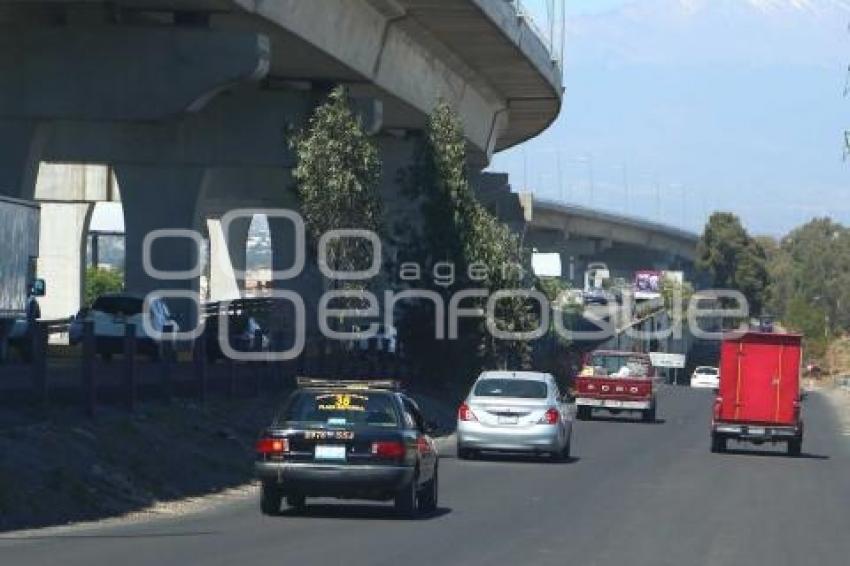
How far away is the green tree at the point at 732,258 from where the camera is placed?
171 metres

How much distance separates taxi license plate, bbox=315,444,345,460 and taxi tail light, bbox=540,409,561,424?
13.3m

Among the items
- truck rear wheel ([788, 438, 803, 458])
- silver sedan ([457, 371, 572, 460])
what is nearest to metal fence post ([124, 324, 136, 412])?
silver sedan ([457, 371, 572, 460])

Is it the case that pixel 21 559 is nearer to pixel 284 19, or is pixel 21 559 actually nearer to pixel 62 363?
pixel 62 363

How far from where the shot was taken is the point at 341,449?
2228 centimetres

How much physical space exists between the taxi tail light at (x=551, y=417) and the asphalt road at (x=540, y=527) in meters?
0.79

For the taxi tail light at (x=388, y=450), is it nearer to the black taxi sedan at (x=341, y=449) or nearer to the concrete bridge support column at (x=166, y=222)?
the black taxi sedan at (x=341, y=449)

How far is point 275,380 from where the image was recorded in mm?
41188

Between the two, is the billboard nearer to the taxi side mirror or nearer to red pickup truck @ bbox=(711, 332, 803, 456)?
red pickup truck @ bbox=(711, 332, 803, 456)

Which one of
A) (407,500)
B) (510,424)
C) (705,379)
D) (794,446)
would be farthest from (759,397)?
(705,379)

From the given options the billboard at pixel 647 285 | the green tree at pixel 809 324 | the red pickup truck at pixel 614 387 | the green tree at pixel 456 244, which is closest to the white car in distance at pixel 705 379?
the green tree at pixel 809 324

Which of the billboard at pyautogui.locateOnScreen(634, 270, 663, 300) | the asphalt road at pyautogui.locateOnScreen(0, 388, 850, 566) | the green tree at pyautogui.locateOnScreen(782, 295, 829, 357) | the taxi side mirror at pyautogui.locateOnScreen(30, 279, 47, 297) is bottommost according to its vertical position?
the asphalt road at pyautogui.locateOnScreen(0, 388, 850, 566)

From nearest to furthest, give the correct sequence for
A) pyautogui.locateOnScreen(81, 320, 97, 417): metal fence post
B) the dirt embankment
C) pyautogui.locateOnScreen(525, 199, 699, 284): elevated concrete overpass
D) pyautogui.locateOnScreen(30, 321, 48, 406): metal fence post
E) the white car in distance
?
the dirt embankment → pyautogui.locateOnScreen(30, 321, 48, 406): metal fence post → pyautogui.locateOnScreen(81, 320, 97, 417): metal fence post → the white car in distance → pyautogui.locateOnScreen(525, 199, 699, 284): elevated concrete overpass

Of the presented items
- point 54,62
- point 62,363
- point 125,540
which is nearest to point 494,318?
point 54,62

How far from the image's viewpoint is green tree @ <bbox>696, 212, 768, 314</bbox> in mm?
171125
